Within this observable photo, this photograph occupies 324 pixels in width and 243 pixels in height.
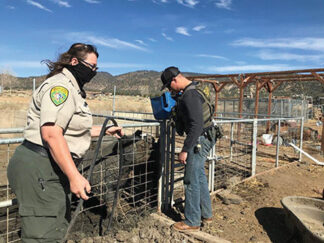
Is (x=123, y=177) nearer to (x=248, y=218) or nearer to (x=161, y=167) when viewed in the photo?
(x=161, y=167)

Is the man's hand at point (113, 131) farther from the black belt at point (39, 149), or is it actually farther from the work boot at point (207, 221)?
the work boot at point (207, 221)

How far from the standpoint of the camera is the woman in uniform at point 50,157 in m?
1.50

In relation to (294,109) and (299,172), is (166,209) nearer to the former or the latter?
(299,172)

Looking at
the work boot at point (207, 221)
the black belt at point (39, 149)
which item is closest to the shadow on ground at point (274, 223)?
the work boot at point (207, 221)

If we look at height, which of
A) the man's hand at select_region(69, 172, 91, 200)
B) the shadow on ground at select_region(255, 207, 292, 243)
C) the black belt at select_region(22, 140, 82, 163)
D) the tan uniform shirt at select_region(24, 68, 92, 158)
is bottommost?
the shadow on ground at select_region(255, 207, 292, 243)

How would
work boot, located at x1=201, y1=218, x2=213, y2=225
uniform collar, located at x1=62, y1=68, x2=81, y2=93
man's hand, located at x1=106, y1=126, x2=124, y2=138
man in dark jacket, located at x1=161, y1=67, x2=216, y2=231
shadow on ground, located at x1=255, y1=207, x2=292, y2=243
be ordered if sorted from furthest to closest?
work boot, located at x1=201, y1=218, x2=213, y2=225
shadow on ground, located at x1=255, y1=207, x2=292, y2=243
man in dark jacket, located at x1=161, y1=67, x2=216, y2=231
man's hand, located at x1=106, y1=126, x2=124, y2=138
uniform collar, located at x1=62, y1=68, x2=81, y2=93

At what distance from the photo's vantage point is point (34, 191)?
1.63m

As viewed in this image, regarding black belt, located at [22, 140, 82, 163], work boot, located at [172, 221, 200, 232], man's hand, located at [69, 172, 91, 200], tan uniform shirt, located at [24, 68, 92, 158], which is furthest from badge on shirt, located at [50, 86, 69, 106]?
work boot, located at [172, 221, 200, 232]

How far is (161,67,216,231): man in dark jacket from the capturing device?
2.72 metres

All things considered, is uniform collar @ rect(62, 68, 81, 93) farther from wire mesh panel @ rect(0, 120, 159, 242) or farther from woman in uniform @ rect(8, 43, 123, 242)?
wire mesh panel @ rect(0, 120, 159, 242)

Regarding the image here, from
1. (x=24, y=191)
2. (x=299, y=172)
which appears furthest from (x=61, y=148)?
(x=299, y=172)

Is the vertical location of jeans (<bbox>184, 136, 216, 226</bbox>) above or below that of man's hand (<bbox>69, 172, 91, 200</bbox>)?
below

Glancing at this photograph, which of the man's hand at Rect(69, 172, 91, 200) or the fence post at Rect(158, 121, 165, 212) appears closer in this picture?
the man's hand at Rect(69, 172, 91, 200)

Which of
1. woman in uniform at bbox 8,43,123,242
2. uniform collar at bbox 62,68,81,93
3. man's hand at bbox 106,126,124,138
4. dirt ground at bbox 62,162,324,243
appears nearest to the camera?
woman in uniform at bbox 8,43,123,242
